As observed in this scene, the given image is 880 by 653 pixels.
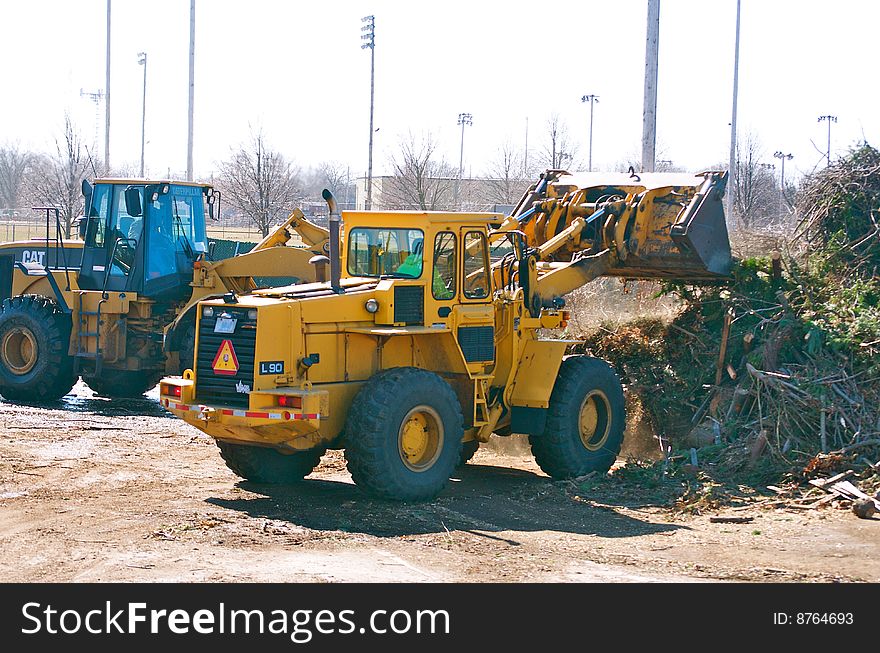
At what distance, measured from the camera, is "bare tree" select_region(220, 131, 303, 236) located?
40844 mm

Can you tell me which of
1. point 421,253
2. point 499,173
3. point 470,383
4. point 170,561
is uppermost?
point 499,173

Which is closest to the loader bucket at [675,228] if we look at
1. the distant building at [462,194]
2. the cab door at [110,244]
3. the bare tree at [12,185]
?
the cab door at [110,244]

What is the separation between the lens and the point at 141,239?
17.4m

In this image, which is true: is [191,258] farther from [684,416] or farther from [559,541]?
[559,541]

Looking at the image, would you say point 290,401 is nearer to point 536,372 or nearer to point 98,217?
point 536,372

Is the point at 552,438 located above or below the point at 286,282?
below

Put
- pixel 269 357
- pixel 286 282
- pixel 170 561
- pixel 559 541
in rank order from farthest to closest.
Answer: pixel 286 282
pixel 269 357
pixel 559 541
pixel 170 561

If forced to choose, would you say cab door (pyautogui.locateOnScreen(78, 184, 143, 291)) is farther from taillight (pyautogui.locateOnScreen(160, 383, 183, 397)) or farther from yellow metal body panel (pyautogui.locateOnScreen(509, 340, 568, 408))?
yellow metal body panel (pyautogui.locateOnScreen(509, 340, 568, 408))

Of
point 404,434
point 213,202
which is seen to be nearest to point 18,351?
point 213,202

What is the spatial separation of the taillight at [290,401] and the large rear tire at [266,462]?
127 centimetres

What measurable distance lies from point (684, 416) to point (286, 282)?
1151cm
